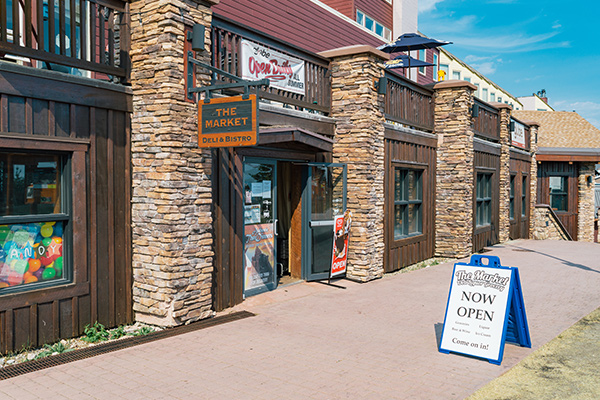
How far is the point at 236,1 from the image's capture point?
1265 centimetres

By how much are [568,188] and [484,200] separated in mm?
9117

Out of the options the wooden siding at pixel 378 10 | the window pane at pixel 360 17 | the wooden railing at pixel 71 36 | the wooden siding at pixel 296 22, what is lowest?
the wooden railing at pixel 71 36

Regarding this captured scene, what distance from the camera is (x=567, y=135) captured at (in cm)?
2466

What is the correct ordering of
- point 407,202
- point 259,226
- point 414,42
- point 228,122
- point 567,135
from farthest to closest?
point 567,135, point 414,42, point 407,202, point 259,226, point 228,122

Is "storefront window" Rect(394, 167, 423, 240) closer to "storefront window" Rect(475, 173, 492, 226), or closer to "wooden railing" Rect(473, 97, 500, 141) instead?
"wooden railing" Rect(473, 97, 500, 141)

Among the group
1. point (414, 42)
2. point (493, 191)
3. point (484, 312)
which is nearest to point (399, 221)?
point (493, 191)

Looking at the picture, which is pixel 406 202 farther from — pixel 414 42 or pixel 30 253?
pixel 30 253

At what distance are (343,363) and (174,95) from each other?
3.83 metres

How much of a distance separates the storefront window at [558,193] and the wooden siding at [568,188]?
0.72 feet

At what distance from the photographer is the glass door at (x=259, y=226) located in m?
8.31

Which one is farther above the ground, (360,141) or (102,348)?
(360,141)

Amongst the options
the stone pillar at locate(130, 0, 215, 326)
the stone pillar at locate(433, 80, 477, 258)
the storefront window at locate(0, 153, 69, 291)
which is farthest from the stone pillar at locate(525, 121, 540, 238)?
the storefront window at locate(0, 153, 69, 291)

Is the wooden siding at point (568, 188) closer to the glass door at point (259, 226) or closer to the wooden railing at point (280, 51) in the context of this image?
the wooden railing at point (280, 51)

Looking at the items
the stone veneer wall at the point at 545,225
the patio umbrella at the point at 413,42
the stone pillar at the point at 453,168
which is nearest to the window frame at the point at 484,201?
the stone pillar at the point at 453,168
